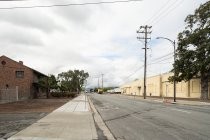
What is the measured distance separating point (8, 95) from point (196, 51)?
25.6 metres

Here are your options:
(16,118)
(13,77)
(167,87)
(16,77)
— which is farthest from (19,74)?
(16,118)

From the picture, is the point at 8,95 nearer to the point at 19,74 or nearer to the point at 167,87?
the point at 19,74

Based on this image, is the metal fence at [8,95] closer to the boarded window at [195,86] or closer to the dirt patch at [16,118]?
the dirt patch at [16,118]

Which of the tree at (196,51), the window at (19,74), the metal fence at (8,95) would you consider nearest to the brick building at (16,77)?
the window at (19,74)

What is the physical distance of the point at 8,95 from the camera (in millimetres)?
52844

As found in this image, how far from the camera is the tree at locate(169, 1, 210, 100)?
170 ft

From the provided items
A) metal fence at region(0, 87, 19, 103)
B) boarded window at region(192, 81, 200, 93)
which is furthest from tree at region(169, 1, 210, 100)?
metal fence at region(0, 87, 19, 103)

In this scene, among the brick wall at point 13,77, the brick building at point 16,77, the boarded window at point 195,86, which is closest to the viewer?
the boarded window at point 195,86

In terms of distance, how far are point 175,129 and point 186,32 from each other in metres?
41.0

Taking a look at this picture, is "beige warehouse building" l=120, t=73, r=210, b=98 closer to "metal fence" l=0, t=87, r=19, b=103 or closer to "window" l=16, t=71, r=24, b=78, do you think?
"window" l=16, t=71, r=24, b=78

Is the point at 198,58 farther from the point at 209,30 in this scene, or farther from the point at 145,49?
the point at 145,49

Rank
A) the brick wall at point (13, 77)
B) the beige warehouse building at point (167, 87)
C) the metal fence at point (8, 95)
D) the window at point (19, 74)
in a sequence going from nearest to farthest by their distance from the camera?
1. the metal fence at point (8, 95)
2. the brick wall at point (13, 77)
3. the beige warehouse building at point (167, 87)
4. the window at point (19, 74)

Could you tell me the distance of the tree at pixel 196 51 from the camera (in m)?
51.9

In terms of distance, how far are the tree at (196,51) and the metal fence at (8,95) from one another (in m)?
22.1
